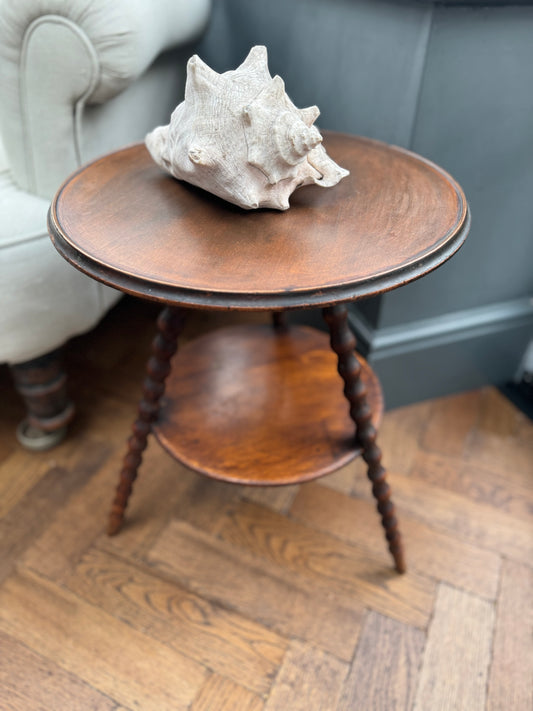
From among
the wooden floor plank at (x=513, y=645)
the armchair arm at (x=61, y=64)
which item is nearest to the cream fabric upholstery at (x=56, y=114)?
the armchair arm at (x=61, y=64)

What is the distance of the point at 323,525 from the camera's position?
2.51 feet

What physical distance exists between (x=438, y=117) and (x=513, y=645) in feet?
2.14

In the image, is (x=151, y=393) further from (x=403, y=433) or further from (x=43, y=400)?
(x=403, y=433)

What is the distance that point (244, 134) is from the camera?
46cm

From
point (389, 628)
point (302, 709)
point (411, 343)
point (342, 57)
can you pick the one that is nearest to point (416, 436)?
point (411, 343)

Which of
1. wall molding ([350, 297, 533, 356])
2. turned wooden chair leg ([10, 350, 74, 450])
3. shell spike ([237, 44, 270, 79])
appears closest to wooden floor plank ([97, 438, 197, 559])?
turned wooden chair leg ([10, 350, 74, 450])

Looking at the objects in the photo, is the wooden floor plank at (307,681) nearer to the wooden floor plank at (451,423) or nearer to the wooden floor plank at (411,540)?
the wooden floor plank at (411,540)

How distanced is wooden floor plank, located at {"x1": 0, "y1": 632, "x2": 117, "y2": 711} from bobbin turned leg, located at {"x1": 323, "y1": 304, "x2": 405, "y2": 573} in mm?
367

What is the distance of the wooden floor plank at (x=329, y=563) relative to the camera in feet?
2.25

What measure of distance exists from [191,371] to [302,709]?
1.37ft

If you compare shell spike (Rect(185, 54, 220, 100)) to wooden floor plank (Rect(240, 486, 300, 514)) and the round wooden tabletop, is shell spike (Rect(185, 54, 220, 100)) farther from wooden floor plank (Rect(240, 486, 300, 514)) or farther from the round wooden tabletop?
wooden floor plank (Rect(240, 486, 300, 514))

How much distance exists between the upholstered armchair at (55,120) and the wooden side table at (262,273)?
0.10 m

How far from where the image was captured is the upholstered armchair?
60 cm

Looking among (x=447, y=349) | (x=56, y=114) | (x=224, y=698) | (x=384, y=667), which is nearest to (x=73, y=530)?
(x=224, y=698)
